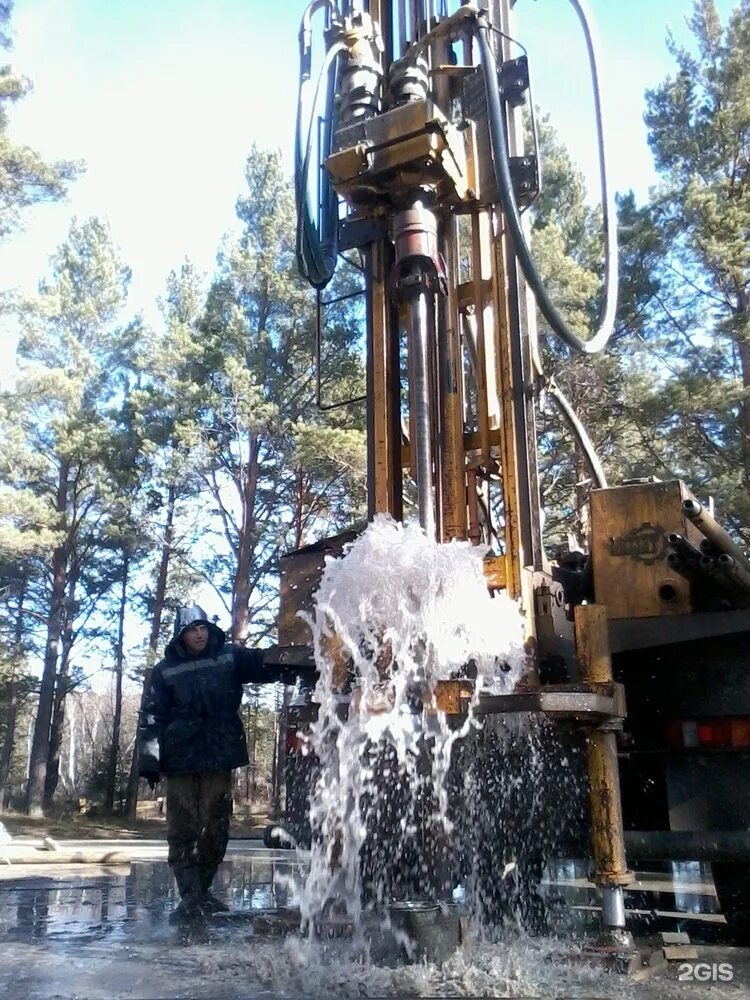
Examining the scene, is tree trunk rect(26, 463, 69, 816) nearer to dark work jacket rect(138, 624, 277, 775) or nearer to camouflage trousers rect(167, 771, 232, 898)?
dark work jacket rect(138, 624, 277, 775)

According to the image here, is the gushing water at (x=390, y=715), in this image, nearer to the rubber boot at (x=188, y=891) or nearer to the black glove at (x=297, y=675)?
the black glove at (x=297, y=675)

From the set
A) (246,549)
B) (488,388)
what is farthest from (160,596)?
(488,388)

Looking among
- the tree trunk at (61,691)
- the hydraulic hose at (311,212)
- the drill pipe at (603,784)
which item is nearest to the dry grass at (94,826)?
the tree trunk at (61,691)

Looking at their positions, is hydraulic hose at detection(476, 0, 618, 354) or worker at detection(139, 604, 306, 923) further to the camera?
worker at detection(139, 604, 306, 923)

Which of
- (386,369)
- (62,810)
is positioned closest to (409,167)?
(386,369)

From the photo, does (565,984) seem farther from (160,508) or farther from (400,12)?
(160,508)

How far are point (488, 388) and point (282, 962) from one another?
2584mm

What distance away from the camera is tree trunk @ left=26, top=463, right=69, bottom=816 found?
23.7m

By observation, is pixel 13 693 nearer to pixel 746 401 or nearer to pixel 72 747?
pixel 72 747

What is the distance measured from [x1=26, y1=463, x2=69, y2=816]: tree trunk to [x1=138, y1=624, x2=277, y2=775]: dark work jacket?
19649 millimetres

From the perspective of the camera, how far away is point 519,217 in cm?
424

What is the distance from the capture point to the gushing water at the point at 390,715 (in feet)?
10.9

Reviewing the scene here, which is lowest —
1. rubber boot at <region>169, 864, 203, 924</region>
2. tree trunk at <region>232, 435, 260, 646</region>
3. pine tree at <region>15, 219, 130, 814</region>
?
rubber boot at <region>169, 864, 203, 924</region>

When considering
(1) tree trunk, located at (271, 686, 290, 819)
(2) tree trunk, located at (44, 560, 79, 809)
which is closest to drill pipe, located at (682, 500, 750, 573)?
(1) tree trunk, located at (271, 686, 290, 819)
